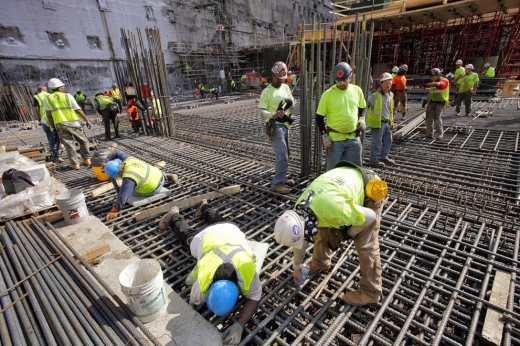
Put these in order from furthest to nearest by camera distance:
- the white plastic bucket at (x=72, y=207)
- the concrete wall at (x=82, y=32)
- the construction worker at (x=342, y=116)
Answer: the concrete wall at (x=82, y=32) → the construction worker at (x=342, y=116) → the white plastic bucket at (x=72, y=207)

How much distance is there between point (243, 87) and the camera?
21.7 m

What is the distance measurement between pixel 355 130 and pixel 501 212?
6.84 ft

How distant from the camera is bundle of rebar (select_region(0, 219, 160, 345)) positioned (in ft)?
6.14

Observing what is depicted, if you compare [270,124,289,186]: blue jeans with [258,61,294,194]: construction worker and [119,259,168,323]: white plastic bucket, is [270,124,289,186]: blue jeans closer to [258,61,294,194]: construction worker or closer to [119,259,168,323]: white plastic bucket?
[258,61,294,194]: construction worker

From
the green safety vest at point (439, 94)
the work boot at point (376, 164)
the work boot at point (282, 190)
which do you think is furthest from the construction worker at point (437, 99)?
the work boot at point (282, 190)

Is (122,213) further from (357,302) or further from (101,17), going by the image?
(101,17)

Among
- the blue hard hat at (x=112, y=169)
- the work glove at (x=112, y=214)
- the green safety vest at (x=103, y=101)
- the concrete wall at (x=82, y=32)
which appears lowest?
the work glove at (x=112, y=214)

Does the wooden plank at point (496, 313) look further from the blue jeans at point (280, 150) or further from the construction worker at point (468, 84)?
the construction worker at point (468, 84)

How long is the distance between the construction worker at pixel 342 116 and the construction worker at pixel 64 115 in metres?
4.89

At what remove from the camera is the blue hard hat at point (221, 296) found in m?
1.84

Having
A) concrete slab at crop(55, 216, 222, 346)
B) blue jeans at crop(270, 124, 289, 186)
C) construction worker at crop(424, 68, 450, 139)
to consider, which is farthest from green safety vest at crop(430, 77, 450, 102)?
concrete slab at crop(55, 216, 222, 346)

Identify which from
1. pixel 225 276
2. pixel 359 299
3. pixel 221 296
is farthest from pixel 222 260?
pixel 359 299

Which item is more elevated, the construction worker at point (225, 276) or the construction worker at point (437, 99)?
the construction worker at point (437, 99)

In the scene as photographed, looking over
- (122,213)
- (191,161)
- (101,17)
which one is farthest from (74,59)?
(122,213)
